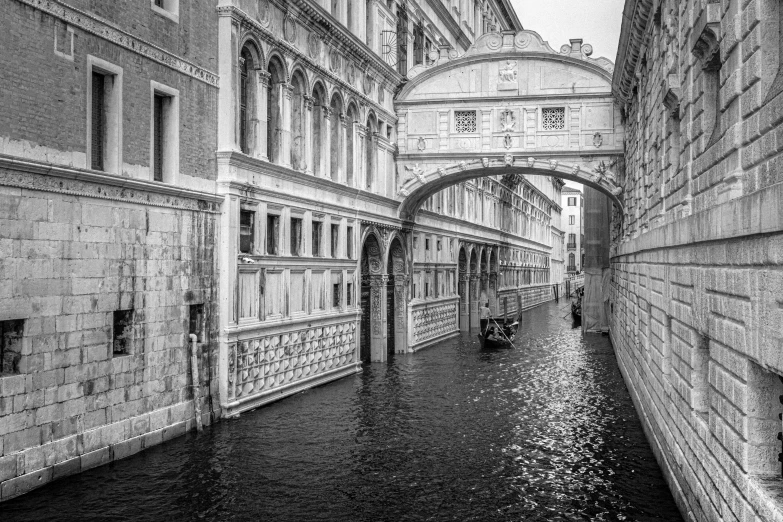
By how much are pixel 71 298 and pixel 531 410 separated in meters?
8.87

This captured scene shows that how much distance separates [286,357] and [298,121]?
193 inches

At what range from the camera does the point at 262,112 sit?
623 inches

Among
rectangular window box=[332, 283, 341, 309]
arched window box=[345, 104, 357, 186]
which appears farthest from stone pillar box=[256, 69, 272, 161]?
arched window box=[345, 104, 357, 186]

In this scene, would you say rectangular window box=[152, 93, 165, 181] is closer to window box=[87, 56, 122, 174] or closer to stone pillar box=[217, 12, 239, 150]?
window box=[87, 56, 122, 174]

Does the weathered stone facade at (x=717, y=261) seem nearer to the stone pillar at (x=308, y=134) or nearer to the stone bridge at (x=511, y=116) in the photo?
the stone pillar at (x=308, y=134)

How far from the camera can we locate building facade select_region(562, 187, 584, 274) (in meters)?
102

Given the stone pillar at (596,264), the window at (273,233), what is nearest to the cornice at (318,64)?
the window at (273,233)

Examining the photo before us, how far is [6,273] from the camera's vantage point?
9.69 meters

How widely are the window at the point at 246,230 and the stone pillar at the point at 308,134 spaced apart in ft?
9.28

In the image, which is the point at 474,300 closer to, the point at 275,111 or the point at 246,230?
the point at 275,111

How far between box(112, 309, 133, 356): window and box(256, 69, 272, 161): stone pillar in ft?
15.3

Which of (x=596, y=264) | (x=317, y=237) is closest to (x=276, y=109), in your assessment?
(x=317, y=237)

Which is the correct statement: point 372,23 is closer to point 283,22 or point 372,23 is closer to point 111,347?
point 283,22

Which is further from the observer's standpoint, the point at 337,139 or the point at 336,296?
the point at 337,139
